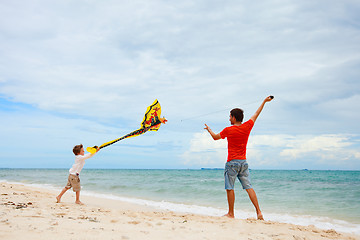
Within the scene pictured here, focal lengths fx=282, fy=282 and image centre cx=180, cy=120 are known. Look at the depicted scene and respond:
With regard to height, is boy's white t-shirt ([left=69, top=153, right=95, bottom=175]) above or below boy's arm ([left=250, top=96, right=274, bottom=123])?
below

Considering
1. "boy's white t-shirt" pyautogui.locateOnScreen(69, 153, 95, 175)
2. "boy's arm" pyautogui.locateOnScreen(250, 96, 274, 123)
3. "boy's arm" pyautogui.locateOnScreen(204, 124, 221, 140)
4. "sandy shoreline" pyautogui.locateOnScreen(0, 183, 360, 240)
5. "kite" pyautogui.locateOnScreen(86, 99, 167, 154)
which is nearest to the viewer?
"sandy shoreline" pyautogui.locateOnScreen(0, 183, 360, 240)

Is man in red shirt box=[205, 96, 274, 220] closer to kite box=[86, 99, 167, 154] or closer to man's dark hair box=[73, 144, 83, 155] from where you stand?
kite box=[86, 99, 167, 154]

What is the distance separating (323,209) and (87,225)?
24.9 feet

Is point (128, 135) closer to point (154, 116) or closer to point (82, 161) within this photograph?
point (154, 116)

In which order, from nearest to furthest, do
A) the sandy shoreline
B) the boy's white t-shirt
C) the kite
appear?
the sandy shoreline → the kite → the boy's white t-shirt

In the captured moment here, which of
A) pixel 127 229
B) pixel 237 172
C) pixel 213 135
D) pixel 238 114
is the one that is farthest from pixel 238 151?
pixel 127 229

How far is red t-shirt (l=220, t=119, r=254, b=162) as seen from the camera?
184 inches

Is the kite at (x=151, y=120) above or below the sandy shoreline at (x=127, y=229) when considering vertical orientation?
above

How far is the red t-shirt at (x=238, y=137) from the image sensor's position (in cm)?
468

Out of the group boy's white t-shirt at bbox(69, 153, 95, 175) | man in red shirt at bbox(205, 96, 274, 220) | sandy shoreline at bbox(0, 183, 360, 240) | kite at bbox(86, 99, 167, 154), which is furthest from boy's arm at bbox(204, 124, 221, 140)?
boy's white t-shirt at bbox(69, 153, 95, 175)

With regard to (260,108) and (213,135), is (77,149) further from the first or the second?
(260,108)

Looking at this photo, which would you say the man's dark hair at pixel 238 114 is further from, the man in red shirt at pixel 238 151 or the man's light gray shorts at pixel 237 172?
the man's light gray shorts at pixel 237 172

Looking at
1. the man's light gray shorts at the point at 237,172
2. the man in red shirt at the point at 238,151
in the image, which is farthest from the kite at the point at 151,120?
the man's light gray shorts at the point at 237,172

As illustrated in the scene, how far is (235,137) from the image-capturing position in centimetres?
470
